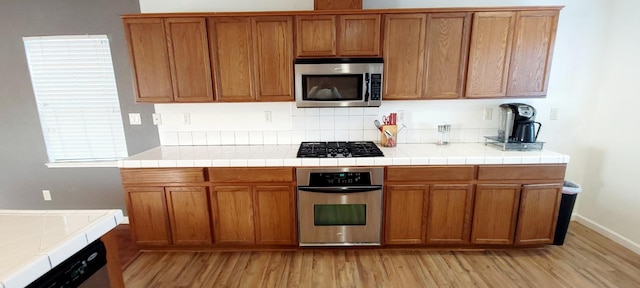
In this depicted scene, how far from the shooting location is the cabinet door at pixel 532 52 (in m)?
2.33

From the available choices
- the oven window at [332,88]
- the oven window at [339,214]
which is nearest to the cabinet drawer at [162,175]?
the oven window at [339,214]

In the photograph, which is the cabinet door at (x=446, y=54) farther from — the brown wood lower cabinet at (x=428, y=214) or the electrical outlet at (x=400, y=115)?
the brown wood lower cabinet at (x=428, y=214)

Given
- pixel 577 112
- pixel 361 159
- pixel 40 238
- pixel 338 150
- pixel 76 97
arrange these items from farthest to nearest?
pixel 76 97
pixel 577 112
pixel 338 150
pixel 361 159
pixel 40 238

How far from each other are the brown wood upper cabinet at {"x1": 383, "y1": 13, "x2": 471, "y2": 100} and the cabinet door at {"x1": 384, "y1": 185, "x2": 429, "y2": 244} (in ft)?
2.71

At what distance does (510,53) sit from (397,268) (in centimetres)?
205

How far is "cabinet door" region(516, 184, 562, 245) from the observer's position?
7.65ft

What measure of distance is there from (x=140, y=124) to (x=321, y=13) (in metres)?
2.16

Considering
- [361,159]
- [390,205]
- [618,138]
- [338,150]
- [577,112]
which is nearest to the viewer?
[361,159]

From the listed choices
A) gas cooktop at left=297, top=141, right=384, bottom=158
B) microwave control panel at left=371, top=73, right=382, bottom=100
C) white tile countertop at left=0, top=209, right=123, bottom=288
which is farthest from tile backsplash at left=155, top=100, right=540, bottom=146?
white tile countertop at left=0, top=209, right=123, bottom=288

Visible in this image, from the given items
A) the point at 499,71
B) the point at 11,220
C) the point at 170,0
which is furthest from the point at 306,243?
the point at 170,0

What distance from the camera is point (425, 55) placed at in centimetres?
242

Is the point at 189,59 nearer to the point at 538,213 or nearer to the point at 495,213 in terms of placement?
the point at 495,213

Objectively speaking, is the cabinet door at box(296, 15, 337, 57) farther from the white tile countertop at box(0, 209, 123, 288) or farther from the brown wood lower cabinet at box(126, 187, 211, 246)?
the white tile countertop at box(0, 209, 123, 288)

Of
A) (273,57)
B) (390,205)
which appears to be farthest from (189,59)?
(390,205)
